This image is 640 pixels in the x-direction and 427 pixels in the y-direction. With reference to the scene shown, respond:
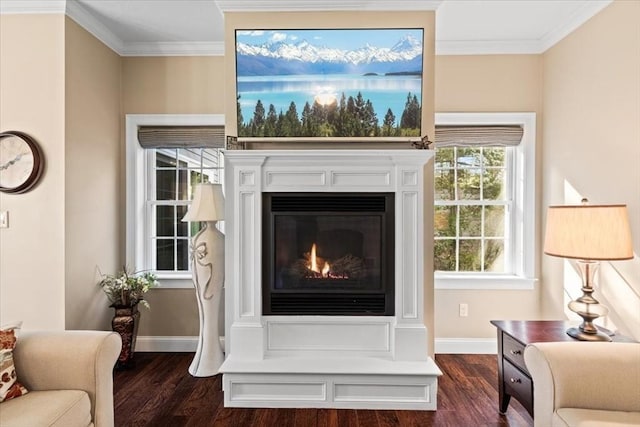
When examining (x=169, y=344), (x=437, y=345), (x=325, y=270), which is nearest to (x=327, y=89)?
(x=325, y=270)

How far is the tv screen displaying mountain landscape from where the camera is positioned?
99.8 inches

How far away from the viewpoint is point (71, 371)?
5.67 feet

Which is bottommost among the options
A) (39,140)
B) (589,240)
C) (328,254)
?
(328,254)

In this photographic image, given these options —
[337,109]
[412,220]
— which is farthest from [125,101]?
[412,220]

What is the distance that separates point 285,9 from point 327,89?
2.16 ft

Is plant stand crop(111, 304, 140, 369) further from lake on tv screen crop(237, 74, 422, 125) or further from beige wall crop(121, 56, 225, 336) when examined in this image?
lake on tv screen crop(237, 74, 422, 125)

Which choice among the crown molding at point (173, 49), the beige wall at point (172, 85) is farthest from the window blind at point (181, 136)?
the crown molding at point (173, 49)

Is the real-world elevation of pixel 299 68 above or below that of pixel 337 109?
above

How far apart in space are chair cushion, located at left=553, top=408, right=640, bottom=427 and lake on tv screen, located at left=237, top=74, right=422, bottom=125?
1.87 meters

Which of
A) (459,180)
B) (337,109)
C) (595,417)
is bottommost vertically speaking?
(595,417)

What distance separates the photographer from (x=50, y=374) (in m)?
1.73

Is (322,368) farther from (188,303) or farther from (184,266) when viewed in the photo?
(184,266)

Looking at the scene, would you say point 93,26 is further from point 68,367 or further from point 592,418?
point 592,418

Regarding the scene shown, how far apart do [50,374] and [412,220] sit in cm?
215
